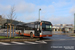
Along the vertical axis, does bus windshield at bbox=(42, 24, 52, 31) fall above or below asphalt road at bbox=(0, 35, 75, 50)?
above

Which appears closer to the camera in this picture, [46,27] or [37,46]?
[37,46]

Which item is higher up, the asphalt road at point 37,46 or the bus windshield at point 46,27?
the bus windshield at point 46,27

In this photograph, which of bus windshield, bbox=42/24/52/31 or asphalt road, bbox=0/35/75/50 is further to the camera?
bus windshield, bbox=42/24/52/31

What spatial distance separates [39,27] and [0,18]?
1580cm

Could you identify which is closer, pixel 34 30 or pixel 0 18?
pixel 34 30

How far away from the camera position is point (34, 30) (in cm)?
1576

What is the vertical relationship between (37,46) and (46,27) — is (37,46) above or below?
below

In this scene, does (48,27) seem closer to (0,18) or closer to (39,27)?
(39,27)

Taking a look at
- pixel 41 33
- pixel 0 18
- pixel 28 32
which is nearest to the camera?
pixel 41 33

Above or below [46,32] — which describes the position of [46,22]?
above

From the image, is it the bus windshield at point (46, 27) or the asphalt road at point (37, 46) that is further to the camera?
the bus windshield at point (46, 27)

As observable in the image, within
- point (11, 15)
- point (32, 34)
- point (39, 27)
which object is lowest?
point (32, 34)

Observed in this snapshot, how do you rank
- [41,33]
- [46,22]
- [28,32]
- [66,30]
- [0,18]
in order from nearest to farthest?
[41,33] → [46,22] → [28,32] → [0,18] → [66,30]

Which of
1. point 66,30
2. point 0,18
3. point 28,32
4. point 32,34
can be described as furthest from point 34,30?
point 66,30
